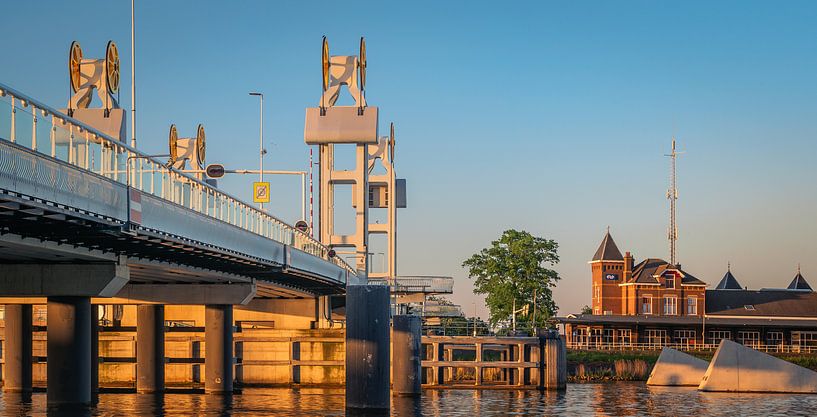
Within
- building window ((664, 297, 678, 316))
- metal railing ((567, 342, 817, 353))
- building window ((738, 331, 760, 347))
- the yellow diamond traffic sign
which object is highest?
the yellow diamond traffic sign

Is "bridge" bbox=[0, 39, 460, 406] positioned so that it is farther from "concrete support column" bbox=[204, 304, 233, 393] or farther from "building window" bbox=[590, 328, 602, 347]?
"building window" bbox=[590, 328, 602, 347]

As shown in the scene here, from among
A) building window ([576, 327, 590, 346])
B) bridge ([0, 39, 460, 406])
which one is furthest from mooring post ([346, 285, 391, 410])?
building window ([576, 327, 590, 346])

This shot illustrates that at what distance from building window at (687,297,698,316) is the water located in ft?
234

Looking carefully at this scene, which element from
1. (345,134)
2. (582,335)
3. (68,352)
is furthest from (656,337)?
(68,352)

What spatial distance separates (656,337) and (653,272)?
13436 millimetres

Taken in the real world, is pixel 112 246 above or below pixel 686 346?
above

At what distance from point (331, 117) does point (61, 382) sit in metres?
43.4

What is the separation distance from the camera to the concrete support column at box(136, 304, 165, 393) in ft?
197

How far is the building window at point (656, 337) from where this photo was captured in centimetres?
12925

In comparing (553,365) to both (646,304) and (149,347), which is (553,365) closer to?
(149,347)

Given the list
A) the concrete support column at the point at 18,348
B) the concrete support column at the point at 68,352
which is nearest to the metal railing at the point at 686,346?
the concrete support column at the point at 18,348

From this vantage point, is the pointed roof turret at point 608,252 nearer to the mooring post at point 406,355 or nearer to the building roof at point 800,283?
the building roof at point 800,283

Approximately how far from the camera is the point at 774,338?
13050 cm

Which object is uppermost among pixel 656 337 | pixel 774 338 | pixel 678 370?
pixel 678 370
